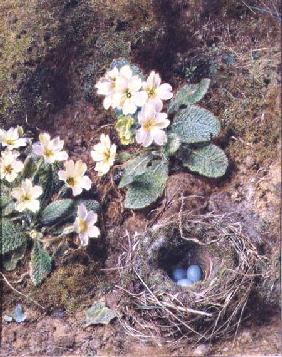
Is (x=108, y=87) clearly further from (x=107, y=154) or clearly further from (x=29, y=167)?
(x=29, y=167)

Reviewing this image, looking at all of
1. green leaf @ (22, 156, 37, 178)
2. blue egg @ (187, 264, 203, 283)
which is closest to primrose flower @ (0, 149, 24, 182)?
green leaf @ (22, 156, 37, 178)

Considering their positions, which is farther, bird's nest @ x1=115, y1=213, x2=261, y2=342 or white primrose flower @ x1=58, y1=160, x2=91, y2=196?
white primrose flower @ x1=58, y1=160, x2=91, y2=196

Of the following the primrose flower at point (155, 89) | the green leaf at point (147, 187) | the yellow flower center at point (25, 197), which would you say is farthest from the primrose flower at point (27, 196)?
the primrose flower at point (155, 89)

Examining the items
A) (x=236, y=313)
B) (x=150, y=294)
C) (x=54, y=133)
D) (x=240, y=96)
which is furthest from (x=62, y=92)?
(x=236, y=313)

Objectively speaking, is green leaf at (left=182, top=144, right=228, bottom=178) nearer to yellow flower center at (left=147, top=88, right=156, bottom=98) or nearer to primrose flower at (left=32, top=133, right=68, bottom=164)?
yellow flower center at (left=147, top=88, right=156, bottom=98)

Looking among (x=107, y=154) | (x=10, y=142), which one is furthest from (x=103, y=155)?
(x=10, y=142)

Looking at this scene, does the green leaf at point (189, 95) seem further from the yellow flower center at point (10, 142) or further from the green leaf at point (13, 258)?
the green leaf at point (13, 258)

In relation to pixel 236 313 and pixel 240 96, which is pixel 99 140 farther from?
pixel 236 313
